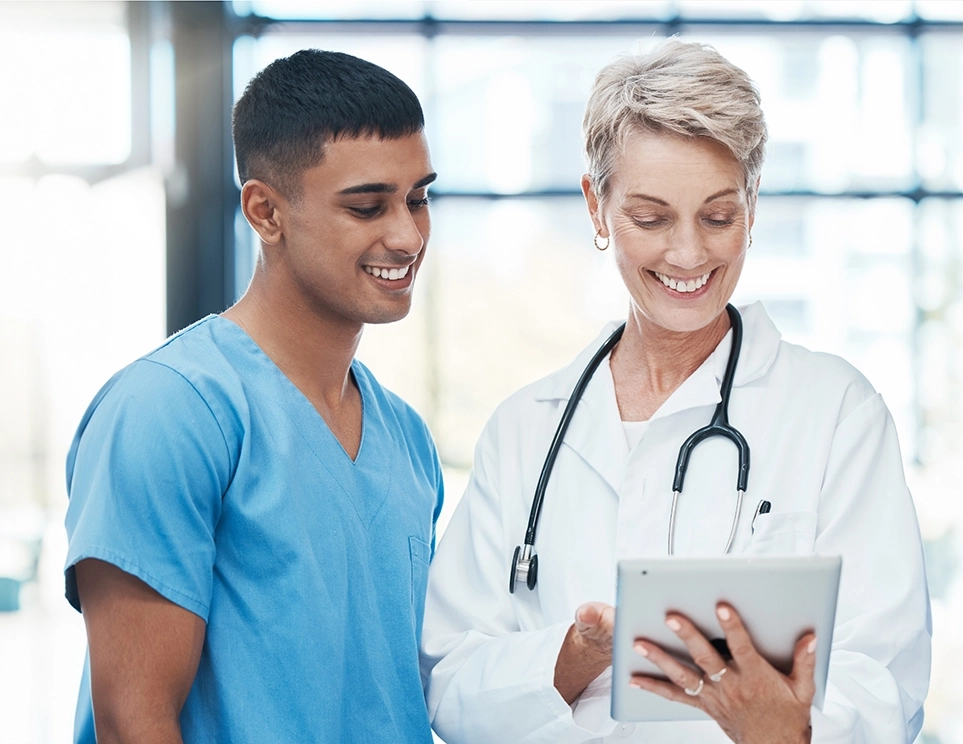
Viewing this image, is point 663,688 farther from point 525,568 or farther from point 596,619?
point 525,568

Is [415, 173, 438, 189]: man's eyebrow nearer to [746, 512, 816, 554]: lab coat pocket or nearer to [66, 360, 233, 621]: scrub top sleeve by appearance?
[66, 360, 233, 621]: scrub top sleeve

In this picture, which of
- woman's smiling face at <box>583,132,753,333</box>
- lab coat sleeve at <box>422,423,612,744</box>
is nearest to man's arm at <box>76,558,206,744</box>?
lab coat sleeve at <box>422,423,612,744</box>

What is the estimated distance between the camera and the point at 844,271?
10.1 feet

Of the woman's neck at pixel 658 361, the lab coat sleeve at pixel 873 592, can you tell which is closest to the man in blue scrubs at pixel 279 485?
the woman's neck at pixel 658 361

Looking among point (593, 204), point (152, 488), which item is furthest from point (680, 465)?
point (152, 488)

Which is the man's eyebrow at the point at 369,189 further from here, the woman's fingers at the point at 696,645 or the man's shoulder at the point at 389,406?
the woman's fingers at the point at 696,645

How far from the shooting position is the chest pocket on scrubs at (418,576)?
1.41m

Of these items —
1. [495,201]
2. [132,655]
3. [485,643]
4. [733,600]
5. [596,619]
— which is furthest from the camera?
[495,201]

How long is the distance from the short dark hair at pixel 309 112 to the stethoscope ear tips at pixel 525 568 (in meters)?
0.56

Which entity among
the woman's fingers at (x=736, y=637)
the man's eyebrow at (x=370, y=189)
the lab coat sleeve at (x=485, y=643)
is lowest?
the lab coat sleeve at (x=485, y=643)

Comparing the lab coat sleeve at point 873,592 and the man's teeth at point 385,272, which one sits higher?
the man's teeth at point 385,272

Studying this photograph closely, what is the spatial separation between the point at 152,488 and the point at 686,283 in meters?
0.69

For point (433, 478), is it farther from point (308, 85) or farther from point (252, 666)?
point (308, 85)

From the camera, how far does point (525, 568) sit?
1.18 meters
